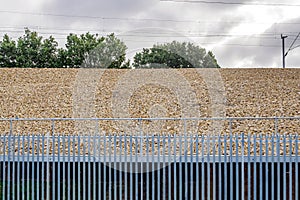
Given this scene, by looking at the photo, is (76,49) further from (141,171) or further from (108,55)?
(141,171)

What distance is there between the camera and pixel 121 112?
54.0 feet

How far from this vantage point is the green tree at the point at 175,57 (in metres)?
36.6

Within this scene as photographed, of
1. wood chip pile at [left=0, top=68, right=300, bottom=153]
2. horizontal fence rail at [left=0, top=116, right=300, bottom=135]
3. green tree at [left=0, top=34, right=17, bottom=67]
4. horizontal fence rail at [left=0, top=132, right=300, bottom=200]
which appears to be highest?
green tree at [left=0, top=34, right=17, bottom=67]

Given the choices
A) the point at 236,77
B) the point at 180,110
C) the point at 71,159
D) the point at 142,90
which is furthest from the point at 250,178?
the point at 236,77

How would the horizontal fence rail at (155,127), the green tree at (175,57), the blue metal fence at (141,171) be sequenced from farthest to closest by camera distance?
1. the green tree at (175,57)
2. the horizontal fence rail at (155,127)
3. the blue metal fence at (141,171)

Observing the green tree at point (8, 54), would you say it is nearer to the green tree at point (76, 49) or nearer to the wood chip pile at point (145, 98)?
the green tree at point (76, 49)

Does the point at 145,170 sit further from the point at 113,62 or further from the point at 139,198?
the point at 113,62

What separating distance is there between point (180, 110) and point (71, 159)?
7839 mm

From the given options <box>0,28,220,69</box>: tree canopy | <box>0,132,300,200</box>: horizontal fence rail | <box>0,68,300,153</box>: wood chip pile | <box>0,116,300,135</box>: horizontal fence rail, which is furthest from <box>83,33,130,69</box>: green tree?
<box>0,132,300,200</box>: horizontal fence rail

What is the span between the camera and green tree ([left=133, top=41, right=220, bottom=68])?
1439 inches

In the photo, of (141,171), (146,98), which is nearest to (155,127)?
(146,98)

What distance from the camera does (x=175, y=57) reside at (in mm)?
37656

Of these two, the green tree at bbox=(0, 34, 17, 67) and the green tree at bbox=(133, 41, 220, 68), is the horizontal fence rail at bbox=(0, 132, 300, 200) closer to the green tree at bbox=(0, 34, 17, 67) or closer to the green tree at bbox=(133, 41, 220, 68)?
the green tree at bbox=(0, 34, 17, 67)

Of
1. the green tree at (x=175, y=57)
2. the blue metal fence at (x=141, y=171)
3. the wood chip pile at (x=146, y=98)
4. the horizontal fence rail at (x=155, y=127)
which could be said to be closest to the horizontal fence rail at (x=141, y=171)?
the blue metal fence at (x=141, y=171)
